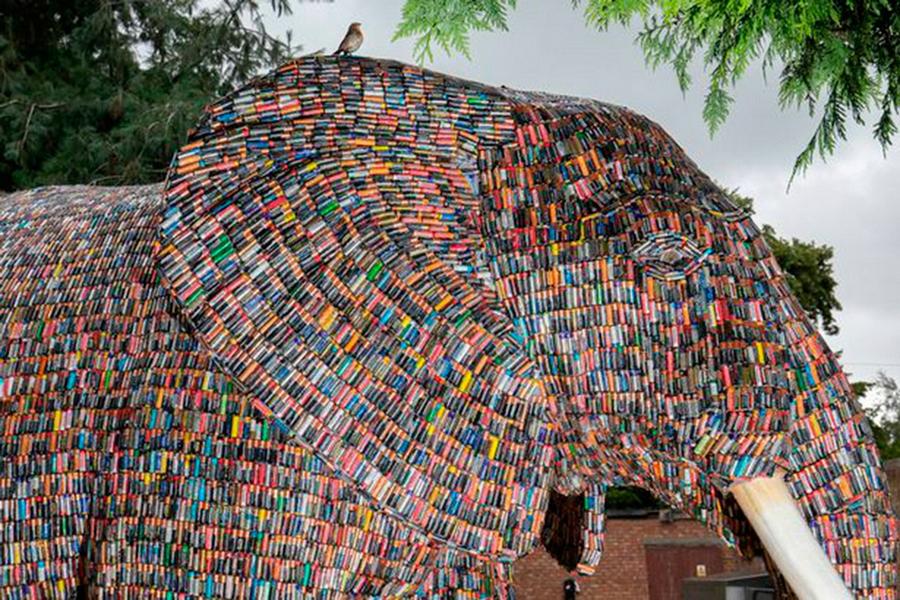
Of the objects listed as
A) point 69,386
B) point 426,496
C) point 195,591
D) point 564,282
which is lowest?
point 195,591

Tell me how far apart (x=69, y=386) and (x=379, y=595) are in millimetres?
935

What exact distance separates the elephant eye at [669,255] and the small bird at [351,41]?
819mm

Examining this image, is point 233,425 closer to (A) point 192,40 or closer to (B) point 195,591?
(B) point 195,591

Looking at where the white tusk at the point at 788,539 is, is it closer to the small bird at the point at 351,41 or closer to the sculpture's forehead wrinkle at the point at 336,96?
the sculpture's forehead wrinkle at the point at 336,96

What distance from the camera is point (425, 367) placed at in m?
2.55

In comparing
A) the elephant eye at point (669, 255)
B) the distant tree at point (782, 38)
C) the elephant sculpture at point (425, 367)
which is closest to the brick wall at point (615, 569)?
the distant tree at point (782, 38)

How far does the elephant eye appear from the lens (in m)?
2.54

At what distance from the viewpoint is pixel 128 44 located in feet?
A: 36.9

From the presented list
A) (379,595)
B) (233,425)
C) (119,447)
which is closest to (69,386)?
(119,447)

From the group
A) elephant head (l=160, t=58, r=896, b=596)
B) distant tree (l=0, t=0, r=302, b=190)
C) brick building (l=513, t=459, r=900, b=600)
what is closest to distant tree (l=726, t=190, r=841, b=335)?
brick building (l=513, t=459, r=900, b=600)

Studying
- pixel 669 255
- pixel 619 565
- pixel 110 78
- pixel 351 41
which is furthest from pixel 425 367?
pixel 619 565

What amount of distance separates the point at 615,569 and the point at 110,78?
7.65 meters

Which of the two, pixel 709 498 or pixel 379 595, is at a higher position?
pixel 709 498

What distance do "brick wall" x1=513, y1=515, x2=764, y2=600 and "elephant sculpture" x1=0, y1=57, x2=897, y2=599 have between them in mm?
10505
